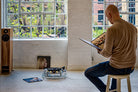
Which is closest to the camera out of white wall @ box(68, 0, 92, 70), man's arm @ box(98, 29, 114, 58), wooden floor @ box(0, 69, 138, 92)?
man's arm @ box(98, 29, 114, 58)

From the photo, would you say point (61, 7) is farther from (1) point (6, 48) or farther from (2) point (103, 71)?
(2) point (103, 71)

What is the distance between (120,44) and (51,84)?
2.14 metres

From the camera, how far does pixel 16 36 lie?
20.1 feet

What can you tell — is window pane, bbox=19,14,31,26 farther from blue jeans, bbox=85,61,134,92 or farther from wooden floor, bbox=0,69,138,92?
blue jeans, bbox=85,61,134,92

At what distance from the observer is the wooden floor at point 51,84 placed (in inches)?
161

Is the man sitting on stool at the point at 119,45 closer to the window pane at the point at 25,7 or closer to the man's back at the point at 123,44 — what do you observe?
the man's back at the point at 123,44

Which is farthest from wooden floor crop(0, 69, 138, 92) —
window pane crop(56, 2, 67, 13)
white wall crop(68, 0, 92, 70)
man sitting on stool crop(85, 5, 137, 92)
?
window pane crop(56, 2, 67, 13)

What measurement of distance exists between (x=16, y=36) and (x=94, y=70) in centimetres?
364

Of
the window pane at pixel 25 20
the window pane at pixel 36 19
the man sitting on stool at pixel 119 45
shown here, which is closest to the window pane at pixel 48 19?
the window pane at pixel 36 19

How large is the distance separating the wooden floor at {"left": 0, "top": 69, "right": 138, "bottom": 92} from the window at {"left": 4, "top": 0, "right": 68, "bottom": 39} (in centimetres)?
128

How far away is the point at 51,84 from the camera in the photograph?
14.7ft

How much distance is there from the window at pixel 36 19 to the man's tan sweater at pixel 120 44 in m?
3.42

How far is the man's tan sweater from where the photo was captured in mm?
2727

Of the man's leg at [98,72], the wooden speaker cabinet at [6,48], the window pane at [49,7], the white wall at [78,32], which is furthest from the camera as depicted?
the window pane at [49,7]
